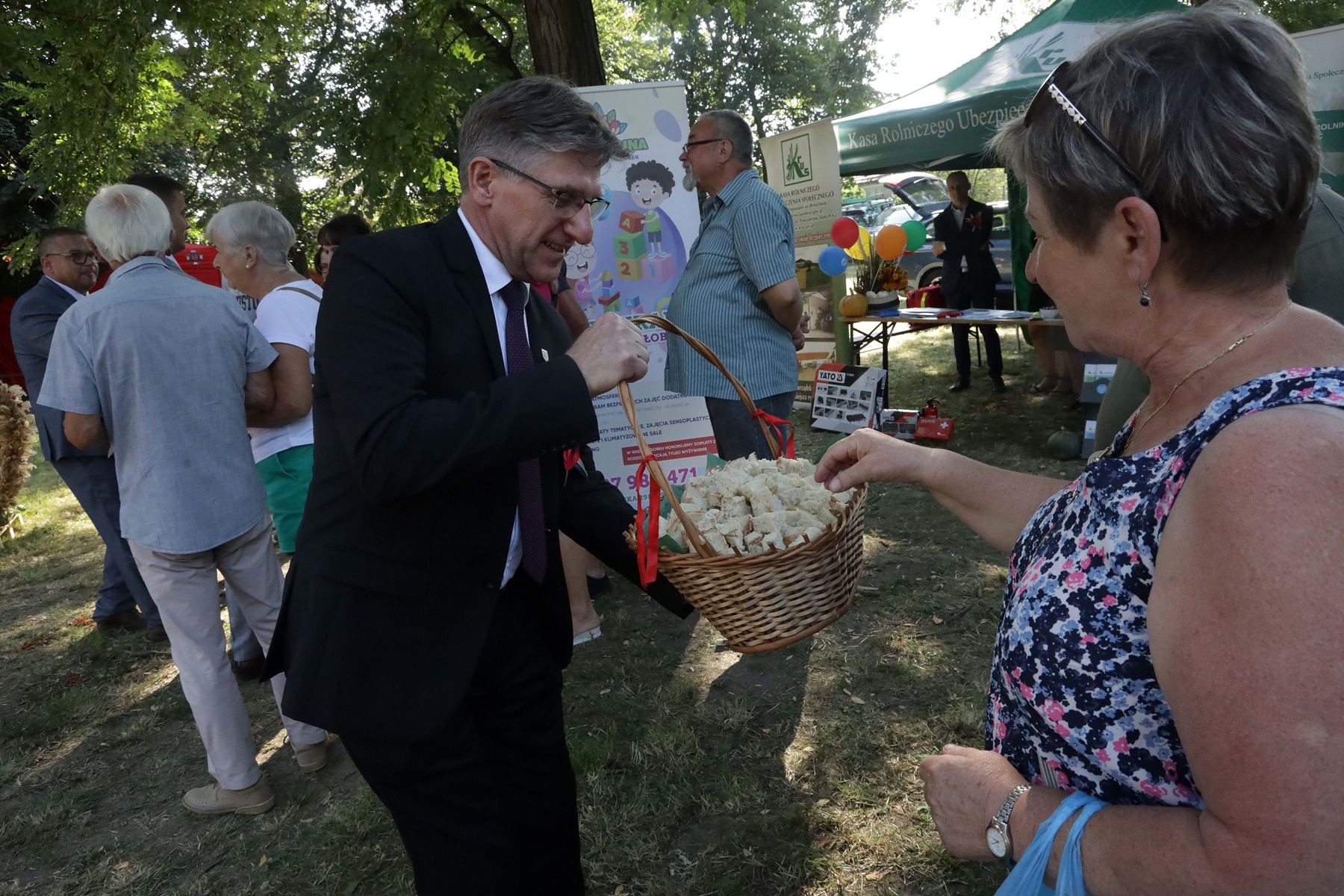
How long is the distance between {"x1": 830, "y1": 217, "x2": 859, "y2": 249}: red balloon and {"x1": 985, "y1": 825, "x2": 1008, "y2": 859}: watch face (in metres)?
7.71

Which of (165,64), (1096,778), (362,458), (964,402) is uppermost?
(165,64)

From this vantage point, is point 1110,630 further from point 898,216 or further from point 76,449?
point 898,216

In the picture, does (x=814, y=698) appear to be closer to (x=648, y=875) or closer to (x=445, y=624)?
(x=648, y=875)

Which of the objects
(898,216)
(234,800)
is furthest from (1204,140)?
(898,216)

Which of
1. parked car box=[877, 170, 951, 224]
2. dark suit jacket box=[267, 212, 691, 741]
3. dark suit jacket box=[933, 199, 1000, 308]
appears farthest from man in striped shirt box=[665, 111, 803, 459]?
parked car box=[877, 170, 951, 224]

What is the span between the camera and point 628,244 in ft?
16.8

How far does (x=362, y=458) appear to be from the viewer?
1444 mm

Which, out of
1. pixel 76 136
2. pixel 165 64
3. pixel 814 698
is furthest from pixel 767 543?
pixel 165 64

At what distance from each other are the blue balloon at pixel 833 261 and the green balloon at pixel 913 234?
45.0 inches

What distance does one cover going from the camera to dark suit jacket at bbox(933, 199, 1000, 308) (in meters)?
9.21

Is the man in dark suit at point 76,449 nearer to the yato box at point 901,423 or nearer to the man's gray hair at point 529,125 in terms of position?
the man's gray hair at point 529,125

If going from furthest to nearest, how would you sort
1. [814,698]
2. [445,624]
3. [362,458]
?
[814,698]
[445,624]
[362,458]

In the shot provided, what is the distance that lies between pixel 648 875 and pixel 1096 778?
2.01 meters

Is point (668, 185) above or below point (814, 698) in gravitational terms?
above
